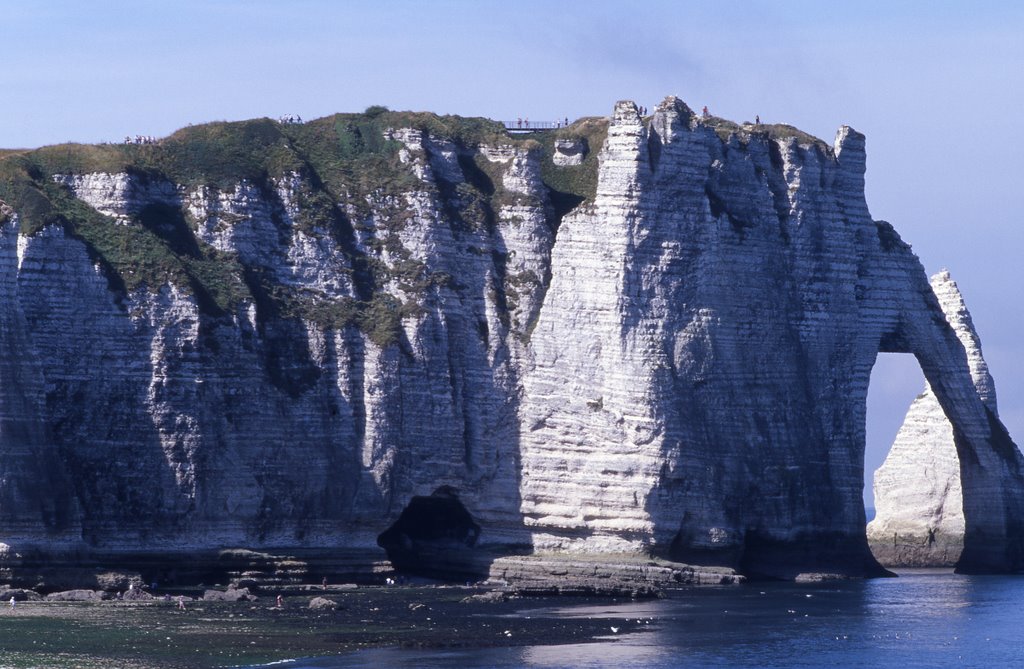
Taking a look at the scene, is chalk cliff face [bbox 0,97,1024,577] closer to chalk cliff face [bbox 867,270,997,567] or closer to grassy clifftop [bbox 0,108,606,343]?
grassy clifftop [bbox 0,108,606,343]

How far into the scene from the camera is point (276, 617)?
214 ft

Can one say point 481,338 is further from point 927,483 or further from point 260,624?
point 260,624

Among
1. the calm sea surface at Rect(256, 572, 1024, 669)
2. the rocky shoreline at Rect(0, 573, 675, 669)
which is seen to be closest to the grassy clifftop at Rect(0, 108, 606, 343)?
the rocky shoreline at Rect(0, 573, 675, 669)

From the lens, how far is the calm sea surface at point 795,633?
186ft

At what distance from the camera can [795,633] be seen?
6322cm

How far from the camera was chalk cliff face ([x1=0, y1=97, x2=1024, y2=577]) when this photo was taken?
77250 millimetres

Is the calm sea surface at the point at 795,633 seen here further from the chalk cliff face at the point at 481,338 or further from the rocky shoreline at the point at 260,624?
the chalk cliff face at the point at 481,338

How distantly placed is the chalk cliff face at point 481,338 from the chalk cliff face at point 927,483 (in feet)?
14.2

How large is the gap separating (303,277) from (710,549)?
64.1 feet

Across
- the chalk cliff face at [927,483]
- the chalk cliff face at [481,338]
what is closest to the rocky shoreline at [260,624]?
the chalk cliff face at [481,338]

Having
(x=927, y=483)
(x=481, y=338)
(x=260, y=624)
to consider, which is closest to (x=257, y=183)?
(x=481, y=338)

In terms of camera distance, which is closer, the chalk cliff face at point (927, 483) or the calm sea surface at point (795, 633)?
the calm sea surface at point (795, 633)

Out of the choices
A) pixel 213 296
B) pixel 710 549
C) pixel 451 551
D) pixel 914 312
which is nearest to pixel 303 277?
pixel 213 296

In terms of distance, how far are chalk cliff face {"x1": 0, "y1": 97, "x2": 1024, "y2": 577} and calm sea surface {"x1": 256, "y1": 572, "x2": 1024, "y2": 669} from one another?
19.7ft
